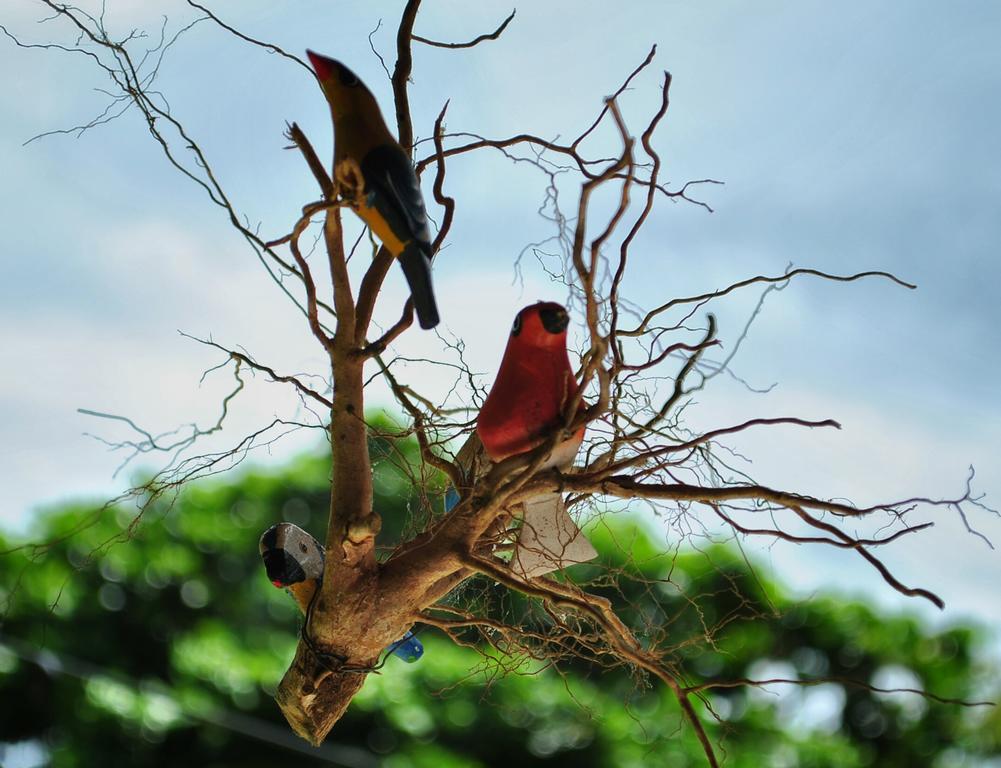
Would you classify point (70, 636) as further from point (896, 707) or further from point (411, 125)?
point (411, 125)

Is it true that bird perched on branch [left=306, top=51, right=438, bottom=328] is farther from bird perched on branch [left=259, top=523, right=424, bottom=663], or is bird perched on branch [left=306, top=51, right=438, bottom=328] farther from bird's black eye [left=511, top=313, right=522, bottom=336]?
bird perched on branch [left=259, top=523, right=424, bottom=663]

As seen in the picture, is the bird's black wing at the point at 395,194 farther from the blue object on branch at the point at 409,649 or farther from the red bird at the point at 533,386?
the blue object on branch at the point at 409,649

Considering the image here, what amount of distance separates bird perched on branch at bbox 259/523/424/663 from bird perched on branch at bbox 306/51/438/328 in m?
0.26

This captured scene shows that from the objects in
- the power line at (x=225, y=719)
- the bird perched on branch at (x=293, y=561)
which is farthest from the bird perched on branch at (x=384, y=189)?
the power line at (x=225, y=719)

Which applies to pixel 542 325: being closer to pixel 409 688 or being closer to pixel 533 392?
pixel 533 392

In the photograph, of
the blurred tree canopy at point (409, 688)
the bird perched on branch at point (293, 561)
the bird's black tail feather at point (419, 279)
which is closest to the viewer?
the bird's black tail feather at point (419, 279)

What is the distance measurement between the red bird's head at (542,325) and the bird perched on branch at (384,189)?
0.08 m

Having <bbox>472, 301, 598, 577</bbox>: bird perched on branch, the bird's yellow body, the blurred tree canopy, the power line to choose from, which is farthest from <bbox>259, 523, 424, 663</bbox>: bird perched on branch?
the power line

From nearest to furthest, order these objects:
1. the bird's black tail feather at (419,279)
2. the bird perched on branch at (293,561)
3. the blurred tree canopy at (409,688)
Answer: the bird's black tail feather at (419,279)
the bird perched on branch at (293,561)
the blurred tree canopy at (409,688)

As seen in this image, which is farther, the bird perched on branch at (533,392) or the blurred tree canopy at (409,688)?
the blurred tree canopy at (409,688)

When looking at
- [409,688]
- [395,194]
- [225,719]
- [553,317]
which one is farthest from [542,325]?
[225,719]

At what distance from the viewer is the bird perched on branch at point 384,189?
1.98 ft

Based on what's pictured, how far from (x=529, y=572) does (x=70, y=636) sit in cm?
206

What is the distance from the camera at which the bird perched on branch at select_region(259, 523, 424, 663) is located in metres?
0.76
